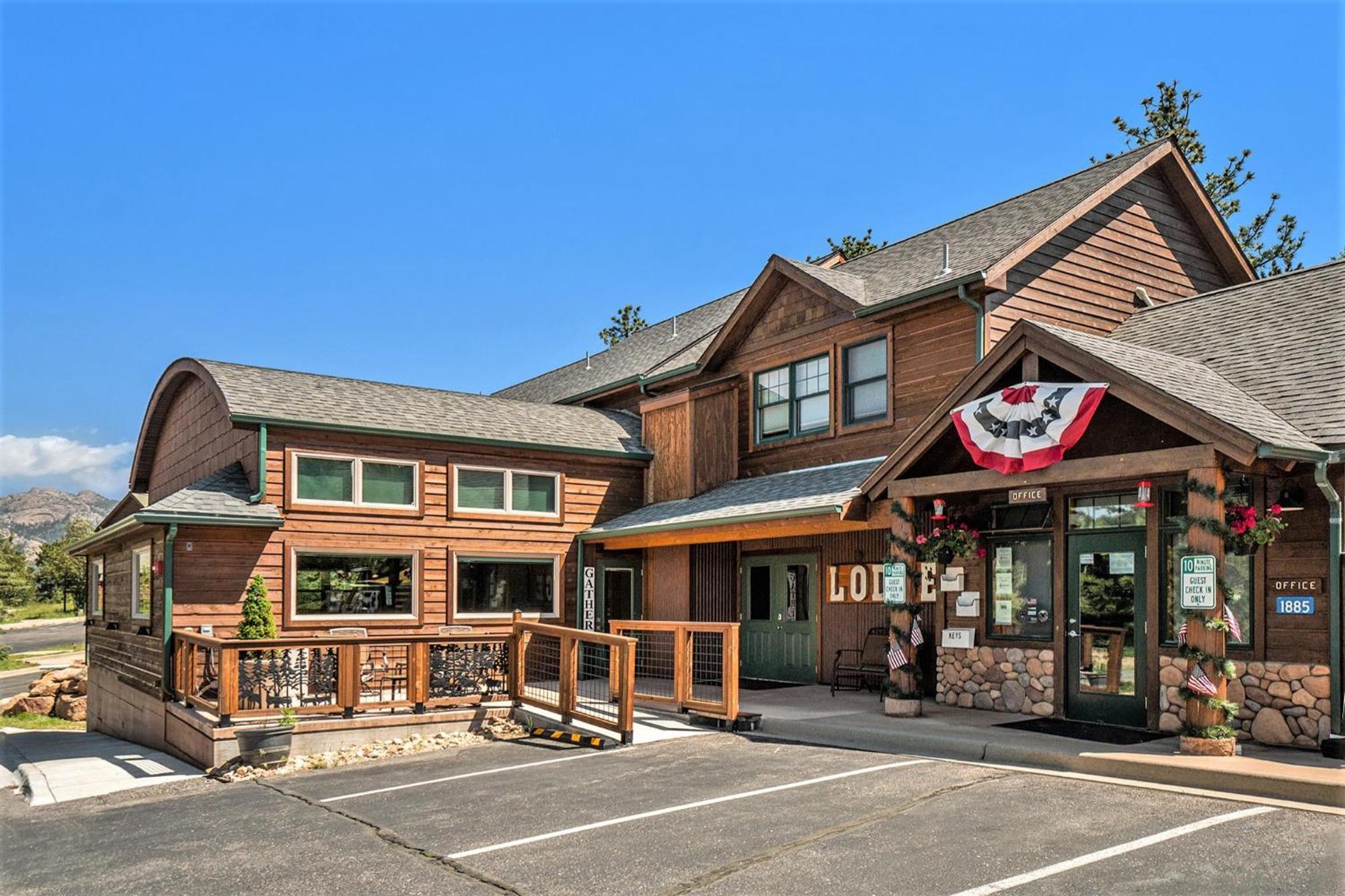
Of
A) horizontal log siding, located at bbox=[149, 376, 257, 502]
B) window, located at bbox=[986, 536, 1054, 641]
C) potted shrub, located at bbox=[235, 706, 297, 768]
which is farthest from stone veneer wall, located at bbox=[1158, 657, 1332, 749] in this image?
horizontal log siding, located at bbox=[149, 376, 257, 502]

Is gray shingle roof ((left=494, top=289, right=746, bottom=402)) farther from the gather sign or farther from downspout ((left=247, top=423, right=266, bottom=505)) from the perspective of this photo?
downspout ((left=247, top=423, right=266, bottom=505))

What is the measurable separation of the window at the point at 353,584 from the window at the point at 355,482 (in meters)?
0.82

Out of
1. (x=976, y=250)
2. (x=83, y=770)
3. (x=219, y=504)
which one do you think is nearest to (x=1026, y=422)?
(x=976, y=250)

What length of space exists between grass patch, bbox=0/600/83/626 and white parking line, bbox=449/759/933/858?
71416mm

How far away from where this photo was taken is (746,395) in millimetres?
19141

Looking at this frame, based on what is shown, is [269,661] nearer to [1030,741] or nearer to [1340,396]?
[1030,741]

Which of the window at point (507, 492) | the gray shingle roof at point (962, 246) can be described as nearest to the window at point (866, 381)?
the gray shingle roof at point (962, 246)

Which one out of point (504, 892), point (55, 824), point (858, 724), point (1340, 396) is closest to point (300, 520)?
point (55, 824)

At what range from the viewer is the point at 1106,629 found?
12055mm

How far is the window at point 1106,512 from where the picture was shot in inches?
470

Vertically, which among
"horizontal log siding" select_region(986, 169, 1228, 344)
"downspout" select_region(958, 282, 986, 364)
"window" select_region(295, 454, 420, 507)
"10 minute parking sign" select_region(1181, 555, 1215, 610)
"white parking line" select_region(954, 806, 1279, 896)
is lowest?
"white parking line" select_region(954, 806, 1279, 896)

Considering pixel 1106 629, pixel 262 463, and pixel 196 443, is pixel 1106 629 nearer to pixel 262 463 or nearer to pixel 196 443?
pixel 262 463

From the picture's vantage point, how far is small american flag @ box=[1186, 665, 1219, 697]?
9742 millimetres

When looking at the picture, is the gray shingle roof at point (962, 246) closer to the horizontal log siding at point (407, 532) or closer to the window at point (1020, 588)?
the horizontal log siding at point (407, 532)
